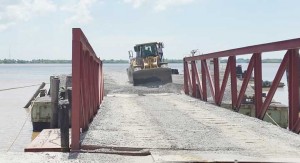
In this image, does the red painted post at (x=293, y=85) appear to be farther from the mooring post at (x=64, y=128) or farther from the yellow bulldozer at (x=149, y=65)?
the yellow bulldozer at (x=149, y=65)

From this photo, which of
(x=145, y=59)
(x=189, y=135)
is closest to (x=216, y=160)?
(x=189, y=135)

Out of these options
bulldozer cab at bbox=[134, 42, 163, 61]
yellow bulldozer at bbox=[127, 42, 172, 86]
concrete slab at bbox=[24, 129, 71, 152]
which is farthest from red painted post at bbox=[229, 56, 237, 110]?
bulldozer cab at bbox=[134, 42, 163, 61]

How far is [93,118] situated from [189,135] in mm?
2838

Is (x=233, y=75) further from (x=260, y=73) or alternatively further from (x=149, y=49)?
(x=149, y=49)

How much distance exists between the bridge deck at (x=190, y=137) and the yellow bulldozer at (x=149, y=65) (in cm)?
1770

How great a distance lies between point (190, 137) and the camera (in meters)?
7.72

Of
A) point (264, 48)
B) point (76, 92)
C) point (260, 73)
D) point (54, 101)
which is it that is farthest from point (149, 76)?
point (76, 92)

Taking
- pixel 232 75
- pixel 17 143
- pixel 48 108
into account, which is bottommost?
pixel 17 143

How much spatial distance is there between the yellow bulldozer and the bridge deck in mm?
17698

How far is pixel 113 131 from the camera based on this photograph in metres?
8.12

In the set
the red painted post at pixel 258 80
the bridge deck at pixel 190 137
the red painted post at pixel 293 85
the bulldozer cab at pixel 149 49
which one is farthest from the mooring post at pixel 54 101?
the bulldozer cab at pixel 149 49

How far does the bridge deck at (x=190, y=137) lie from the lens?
6.49 m

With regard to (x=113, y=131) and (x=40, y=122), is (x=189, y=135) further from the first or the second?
(x=40, y=122)

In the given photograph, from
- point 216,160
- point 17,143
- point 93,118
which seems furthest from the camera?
point 17,143
